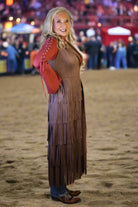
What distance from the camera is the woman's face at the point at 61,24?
4594 millimetres

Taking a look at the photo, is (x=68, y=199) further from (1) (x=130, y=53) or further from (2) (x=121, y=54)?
(1) (x=130, y=53)

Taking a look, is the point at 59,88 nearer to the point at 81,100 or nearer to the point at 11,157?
the point at 81,100

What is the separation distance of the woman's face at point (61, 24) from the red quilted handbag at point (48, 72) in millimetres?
107

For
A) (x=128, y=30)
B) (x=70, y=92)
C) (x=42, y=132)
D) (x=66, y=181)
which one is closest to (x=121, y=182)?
(x=66, y=181)

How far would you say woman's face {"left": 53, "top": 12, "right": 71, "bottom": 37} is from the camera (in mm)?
4594

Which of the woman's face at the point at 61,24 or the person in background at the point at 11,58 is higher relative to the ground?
the woman's face at the point at 61,24

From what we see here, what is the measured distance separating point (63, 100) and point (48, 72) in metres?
0.32

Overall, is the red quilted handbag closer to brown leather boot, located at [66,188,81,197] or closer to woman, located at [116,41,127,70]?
brown leather boot, located at [66,188,81,197]

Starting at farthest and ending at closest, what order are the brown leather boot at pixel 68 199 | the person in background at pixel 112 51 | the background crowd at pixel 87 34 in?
the person in background at pixel 112 51 < the background crowd at pixel 87 34 < the brown leather boot at pixel 68 199

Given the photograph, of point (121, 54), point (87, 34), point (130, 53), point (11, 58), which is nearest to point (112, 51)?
point (121, 54)

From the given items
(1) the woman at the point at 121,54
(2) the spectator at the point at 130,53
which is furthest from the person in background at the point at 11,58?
(2) the spectator at the point at 130,53

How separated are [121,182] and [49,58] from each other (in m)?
1.74

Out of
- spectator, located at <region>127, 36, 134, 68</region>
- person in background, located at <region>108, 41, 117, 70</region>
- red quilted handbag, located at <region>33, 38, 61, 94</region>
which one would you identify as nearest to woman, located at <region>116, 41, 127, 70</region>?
person in background, located at <region>108, 41, 117, 70</region>

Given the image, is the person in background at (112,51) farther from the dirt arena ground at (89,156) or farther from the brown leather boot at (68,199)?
the brown leather boot at (68,199)
